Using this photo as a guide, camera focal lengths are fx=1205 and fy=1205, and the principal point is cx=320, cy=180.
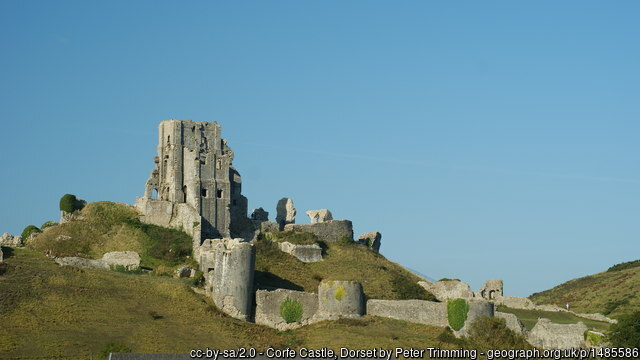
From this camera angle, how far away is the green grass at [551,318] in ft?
251

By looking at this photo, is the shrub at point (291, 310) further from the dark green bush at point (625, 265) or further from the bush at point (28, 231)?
the dark green bush at point (625, 265)

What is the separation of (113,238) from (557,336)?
103 feet

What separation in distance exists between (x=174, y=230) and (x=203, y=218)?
97.5 inches

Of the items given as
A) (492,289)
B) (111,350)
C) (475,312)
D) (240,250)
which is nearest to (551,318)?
(492,289)

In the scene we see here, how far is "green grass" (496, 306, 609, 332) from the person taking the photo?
251 feet

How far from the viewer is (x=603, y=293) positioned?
9881 cm

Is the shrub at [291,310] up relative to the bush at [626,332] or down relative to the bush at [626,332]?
up

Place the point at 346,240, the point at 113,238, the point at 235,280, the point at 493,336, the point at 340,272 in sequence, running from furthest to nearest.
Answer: the point at 346,240 < the point at 340,272 < the point at 113,238 < the point at 235,280 < the point at 493,336

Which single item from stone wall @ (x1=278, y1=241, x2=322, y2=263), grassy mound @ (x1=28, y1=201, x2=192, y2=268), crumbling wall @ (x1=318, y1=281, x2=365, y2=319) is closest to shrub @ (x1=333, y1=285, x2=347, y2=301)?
crumbling wall @ (x1=318, y1=281, x2=365, y2=319)

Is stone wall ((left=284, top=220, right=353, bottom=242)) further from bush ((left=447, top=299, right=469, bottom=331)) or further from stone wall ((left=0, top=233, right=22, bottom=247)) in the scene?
bush ((left=447, top=299, right=469, bottom=331))

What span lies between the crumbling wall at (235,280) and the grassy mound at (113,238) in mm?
7631

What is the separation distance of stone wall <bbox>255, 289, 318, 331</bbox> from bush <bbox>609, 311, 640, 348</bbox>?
57.1 feet

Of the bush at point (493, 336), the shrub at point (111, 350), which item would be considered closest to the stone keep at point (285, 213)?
the bush at point (493, 336)

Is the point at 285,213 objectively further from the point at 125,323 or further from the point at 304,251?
the point at 125,323
